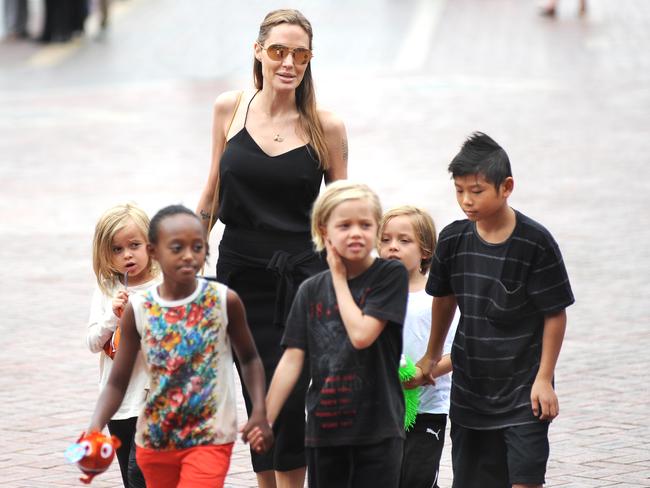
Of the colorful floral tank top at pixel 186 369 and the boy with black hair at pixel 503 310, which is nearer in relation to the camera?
the colorful floral tank top at pixel 186 369

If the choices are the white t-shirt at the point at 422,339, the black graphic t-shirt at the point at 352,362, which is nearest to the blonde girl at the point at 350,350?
the black graphic t-shirt at the point at 352,362

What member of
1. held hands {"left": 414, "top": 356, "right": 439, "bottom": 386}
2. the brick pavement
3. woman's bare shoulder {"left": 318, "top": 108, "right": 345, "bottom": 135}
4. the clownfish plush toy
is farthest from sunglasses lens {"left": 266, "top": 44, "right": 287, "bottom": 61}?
the brick pavement

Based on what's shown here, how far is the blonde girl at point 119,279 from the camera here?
15.5 feet

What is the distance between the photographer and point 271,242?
494 centimetres

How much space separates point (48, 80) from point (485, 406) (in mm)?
18706

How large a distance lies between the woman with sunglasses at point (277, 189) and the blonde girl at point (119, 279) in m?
0.32

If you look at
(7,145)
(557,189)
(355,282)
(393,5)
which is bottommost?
(355,282)

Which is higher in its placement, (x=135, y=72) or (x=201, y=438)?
(x=135, y=72)

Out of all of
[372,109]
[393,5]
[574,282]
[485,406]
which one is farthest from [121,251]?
[393,5]

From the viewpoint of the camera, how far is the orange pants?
391cm

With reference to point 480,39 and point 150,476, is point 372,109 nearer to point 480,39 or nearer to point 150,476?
point 480,39

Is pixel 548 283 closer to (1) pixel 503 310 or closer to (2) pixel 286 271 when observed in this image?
(1) pixel 503 310

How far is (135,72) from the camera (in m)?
22.9

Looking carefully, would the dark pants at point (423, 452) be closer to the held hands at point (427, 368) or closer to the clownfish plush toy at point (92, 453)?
the held hands at point (427, 368)
